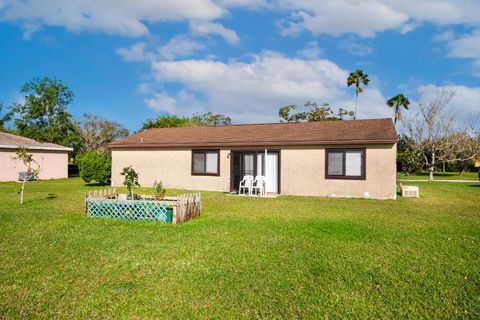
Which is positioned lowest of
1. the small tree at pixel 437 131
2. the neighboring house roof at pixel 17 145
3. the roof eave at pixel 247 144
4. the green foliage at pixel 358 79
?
the roof eave at pixel 247 144

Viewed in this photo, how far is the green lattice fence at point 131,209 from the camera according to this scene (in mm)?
8469

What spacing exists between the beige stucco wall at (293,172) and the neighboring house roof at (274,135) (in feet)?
1.29

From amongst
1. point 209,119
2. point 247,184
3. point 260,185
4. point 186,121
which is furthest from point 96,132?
point 260,185

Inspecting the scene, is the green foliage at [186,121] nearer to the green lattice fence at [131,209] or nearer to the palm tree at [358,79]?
the palm tree at [358,79]

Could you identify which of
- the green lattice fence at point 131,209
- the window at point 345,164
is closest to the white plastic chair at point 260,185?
the window at point 345,164

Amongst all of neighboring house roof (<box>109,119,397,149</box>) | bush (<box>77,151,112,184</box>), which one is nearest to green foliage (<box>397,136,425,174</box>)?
neighboring house roof (<box>109,119,397,149</box>)

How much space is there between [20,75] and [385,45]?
3408 cm

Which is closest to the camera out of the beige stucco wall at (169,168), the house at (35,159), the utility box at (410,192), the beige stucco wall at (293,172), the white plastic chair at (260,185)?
the beige stucco wall at (293,172)

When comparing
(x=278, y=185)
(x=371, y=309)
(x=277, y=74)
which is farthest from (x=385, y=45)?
(x=371, y=309)

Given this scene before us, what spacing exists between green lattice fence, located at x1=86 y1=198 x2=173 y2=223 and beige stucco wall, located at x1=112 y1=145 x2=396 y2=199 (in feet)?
26.3

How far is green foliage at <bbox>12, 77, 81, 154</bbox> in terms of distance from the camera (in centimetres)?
3381

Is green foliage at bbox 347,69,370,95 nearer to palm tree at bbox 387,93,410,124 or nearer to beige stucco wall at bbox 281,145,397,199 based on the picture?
palm tree at bbox 387,93,410,124

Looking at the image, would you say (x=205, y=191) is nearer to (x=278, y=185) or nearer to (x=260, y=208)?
(x=278, y=185)

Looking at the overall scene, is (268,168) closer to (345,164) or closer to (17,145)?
(345,164)
